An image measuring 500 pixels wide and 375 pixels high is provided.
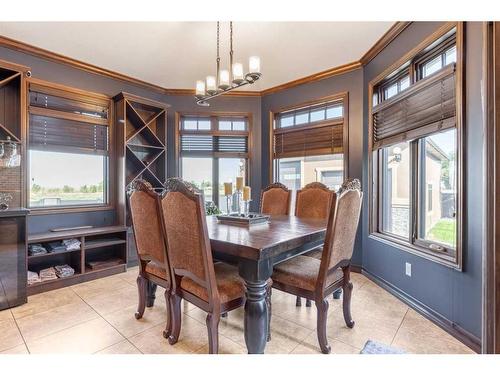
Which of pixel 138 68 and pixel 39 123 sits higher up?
pixel 138 68

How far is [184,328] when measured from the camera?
80.2 inches

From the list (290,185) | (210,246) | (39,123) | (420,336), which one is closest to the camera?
(210,246)

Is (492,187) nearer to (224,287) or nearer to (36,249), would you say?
(224,287)

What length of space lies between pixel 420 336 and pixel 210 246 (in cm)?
176

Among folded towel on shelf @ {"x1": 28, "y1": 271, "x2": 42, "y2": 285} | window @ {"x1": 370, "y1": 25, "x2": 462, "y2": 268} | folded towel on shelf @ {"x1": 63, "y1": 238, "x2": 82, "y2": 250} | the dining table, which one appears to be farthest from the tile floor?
window @ {"x1": 370, "y1": 25, "x2": 462, "y2": 268}

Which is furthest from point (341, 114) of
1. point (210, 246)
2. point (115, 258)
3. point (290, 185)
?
point (115, 258)

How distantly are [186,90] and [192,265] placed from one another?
346cm

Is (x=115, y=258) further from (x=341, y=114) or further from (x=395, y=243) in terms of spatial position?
(x=341, y=114)

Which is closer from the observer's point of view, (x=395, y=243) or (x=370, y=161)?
(x=395, y=243)

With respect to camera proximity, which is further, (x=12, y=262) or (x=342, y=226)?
(x=12, y=262)

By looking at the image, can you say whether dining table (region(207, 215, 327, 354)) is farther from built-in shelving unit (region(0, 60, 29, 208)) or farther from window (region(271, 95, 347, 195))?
built-in shelving unit (region(0, 60, 29, 208))

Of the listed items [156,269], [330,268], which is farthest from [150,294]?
[330,268]

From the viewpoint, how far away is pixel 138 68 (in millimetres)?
3496

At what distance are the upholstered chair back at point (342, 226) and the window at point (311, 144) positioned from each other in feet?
5.99
